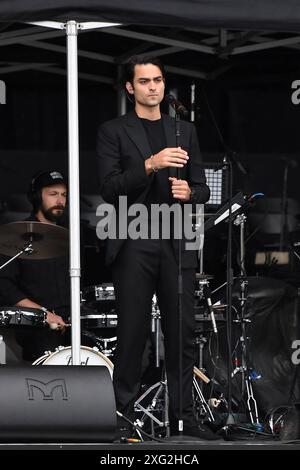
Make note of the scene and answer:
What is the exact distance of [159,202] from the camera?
6625mm

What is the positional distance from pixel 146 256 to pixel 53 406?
3.91 ft

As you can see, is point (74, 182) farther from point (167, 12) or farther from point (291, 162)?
point (291, 162)

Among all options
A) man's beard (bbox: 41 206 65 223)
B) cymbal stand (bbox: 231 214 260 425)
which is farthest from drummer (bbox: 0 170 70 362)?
cymbal stand (bbox: 231 214 260 425)

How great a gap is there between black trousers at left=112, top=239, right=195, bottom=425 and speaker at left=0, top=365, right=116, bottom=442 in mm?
688

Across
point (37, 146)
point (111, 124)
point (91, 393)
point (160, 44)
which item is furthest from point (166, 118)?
point (37, 146)

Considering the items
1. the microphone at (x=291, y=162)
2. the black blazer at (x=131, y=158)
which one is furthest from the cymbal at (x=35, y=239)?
the microphone at (x=291, y=162)

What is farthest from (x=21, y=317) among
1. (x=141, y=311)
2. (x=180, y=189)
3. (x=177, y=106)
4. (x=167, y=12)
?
(x=167, y=12)

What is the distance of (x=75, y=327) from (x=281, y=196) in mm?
3881

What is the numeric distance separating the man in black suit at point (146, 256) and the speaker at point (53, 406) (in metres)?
0.70

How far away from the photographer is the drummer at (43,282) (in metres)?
8.20

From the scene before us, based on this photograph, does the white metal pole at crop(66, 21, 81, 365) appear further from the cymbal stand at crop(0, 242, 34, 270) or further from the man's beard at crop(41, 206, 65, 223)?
the man's beard at crop(41, 206, 65, 223)

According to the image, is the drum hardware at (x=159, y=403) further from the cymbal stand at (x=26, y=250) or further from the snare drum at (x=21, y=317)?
the cymbal stand at (x=26, y=250)

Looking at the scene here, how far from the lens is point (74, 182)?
6.39 m

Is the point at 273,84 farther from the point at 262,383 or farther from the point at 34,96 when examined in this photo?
the point at 262,383
